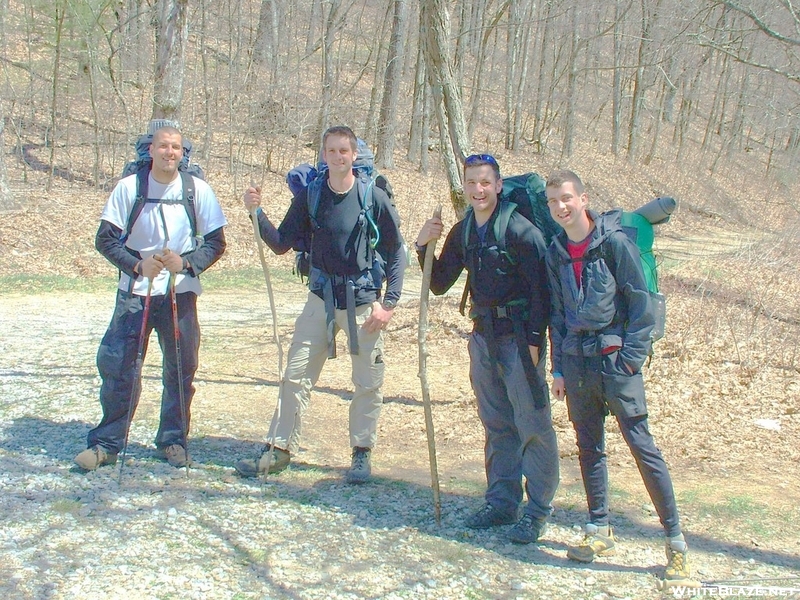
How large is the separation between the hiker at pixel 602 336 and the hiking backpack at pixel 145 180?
7.61 feet

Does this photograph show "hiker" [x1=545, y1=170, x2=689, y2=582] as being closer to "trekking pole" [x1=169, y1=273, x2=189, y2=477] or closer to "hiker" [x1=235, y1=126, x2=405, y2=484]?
"hiker" [x1=235, y1=126, x2=405, y2=484]

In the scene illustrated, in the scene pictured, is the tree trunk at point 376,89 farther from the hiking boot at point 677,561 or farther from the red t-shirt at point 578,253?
the hiking boot at point 677,561

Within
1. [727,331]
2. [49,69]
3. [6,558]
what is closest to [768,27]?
[727,331]

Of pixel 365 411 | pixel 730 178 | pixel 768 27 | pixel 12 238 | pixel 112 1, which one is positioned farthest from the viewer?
pixel 730 178

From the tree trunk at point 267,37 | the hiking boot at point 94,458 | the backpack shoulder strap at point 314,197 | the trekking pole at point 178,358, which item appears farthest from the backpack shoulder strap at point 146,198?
the tree trunk at point 267,37

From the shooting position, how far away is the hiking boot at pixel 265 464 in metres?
4.79

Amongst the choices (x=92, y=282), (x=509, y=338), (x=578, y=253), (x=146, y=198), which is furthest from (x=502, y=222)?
(x=92, y=282)

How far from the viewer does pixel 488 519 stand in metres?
4.20

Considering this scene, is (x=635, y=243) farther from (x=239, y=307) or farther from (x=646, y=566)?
(x=239, y=307)

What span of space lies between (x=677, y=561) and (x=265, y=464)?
244 cm

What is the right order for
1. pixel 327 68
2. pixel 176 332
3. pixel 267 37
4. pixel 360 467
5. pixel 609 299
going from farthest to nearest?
pixel 267 37 → pixel 327 68 → pixel 360 467 → pixel 176 332 → pixel 609 299

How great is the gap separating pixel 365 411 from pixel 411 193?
55.3 ft

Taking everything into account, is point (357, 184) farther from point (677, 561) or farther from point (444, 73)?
point (677, 561)

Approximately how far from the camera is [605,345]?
3.60m
